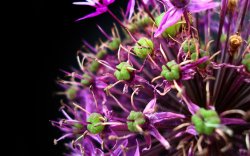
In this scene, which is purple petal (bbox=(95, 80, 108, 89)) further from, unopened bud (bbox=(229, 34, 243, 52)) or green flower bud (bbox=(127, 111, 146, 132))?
unopened bud (bbox=(229, 34, 243, 52))

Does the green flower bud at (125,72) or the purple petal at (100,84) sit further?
the purple petal at (100,84)

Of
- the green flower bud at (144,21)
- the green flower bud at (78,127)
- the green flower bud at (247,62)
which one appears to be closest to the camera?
the green flower bud at (247,62)

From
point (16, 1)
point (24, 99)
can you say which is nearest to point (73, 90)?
point (24, 99)

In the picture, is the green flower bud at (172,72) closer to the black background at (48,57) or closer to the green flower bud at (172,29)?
the green flower bud at (172,29)

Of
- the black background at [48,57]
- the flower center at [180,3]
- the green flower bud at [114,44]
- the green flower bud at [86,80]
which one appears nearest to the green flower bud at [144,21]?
the green flower bud at [114,44]

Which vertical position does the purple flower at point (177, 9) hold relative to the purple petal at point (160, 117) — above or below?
above

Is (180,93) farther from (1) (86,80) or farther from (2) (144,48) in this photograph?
(1) (86,80)

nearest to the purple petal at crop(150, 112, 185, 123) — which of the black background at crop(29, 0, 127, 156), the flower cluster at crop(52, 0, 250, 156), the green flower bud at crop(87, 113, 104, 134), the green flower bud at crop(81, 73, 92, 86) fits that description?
the flower cluster at crop(52, 0, 250, 156)
